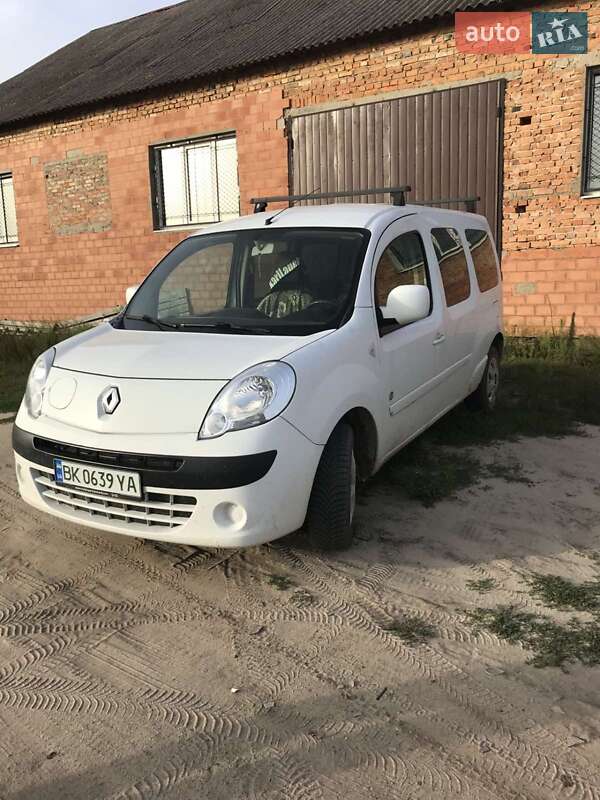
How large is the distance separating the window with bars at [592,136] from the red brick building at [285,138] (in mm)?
18

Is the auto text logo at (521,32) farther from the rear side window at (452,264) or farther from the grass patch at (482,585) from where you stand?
the grass patch at (482,585)

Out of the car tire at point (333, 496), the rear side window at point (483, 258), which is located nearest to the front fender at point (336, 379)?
the car tire at point (333, 496)

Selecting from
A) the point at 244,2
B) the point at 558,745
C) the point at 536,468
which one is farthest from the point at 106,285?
the point at 558,745

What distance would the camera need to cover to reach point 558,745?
7.15ft

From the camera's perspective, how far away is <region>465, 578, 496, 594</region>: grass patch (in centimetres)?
319

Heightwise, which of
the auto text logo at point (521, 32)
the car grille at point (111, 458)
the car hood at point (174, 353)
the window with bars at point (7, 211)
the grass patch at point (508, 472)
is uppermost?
the auto text logo at point (521, 32)

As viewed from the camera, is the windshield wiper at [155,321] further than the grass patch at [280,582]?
Yes

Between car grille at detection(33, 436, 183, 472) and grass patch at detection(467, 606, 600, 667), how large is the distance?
1.45 m

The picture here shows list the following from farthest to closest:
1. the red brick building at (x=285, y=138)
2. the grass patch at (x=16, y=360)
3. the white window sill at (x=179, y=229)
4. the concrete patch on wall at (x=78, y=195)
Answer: the concrete patch on wall at (x=78, y=195)
the white window sill at (x=179, y=229)
the red brick building at (x=285, y=138)
the grass patch at (x=16, y=360)

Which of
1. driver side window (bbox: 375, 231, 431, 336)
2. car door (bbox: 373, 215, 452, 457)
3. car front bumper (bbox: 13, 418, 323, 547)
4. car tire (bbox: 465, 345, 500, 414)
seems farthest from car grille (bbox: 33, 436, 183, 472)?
car tire (bbox: 465, 345, 500, 414)

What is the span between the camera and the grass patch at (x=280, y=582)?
10.6 ft

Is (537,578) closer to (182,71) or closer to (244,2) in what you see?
(182,71)

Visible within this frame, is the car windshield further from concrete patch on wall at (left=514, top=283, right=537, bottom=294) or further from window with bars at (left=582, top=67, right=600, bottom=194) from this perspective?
window with bars at (left=582, top=67, right=600, bottom=194)

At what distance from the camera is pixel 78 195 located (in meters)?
14.9
